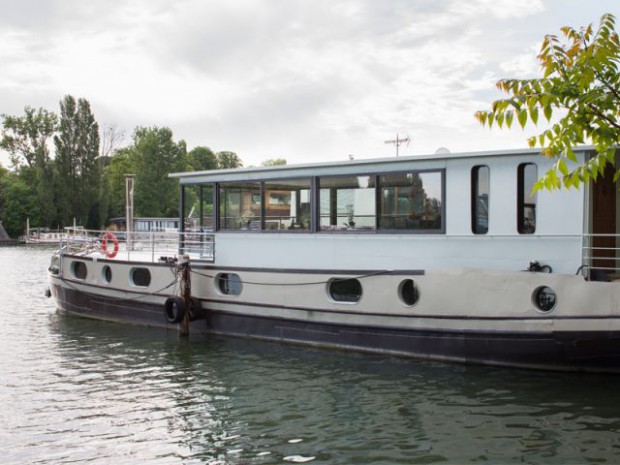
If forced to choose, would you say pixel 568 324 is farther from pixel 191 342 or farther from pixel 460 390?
pixel 191 342

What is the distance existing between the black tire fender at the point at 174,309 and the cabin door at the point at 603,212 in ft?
27.6

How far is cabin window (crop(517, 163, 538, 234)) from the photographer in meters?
10.4

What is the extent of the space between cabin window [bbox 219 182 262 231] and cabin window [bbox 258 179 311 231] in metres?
0.28

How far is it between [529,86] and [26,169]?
85.0m

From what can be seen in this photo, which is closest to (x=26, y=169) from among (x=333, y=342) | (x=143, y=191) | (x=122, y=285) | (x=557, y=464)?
(x=143, y=191)

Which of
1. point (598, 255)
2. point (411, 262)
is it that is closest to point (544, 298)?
point (598, 255)

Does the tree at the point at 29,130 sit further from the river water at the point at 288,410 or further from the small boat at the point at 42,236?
the river water at the point at 288,410

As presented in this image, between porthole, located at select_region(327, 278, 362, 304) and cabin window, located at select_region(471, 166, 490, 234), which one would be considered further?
porthole, located at select_region(327, 278, 362, 304)

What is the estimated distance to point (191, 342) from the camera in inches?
536

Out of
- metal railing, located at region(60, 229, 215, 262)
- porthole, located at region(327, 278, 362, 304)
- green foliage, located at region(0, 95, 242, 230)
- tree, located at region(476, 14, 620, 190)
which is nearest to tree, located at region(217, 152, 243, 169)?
green foliage, located at region(0, 95, 242, 230)

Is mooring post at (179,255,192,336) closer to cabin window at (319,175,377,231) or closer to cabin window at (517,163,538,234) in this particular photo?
cabin window at (319,175,377,231)

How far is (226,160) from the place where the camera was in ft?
357

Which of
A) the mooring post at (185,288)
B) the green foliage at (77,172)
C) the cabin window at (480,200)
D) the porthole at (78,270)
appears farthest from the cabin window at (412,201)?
the green foliage at (77,172)

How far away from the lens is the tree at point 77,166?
6894 cm
